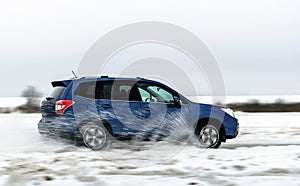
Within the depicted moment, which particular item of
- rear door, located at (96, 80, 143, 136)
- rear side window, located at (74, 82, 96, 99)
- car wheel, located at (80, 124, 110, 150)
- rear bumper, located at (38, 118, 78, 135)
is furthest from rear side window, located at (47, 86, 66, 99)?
car wheel, located at (80, 124, 110, 150)

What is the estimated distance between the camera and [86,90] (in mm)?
8992

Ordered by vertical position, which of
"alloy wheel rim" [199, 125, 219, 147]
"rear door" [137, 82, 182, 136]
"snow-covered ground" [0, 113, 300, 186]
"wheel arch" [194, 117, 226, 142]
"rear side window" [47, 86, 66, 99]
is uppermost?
"rear side window" [47, 86, 66, 99]

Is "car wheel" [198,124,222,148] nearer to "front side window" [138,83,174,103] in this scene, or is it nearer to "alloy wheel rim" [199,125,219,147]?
"alloy wheel rim" [199,125,219,147]

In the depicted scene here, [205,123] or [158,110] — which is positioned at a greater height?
[158,110]

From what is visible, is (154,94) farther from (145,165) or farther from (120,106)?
(145,165)

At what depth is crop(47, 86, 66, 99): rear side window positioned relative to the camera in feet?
29.5

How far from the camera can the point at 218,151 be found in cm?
870

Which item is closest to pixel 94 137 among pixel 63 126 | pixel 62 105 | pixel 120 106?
pixel 63 126

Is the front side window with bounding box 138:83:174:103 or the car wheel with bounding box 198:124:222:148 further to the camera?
the car wheel with bounding box 198:124:222:148

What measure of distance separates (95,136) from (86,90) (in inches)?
42.3

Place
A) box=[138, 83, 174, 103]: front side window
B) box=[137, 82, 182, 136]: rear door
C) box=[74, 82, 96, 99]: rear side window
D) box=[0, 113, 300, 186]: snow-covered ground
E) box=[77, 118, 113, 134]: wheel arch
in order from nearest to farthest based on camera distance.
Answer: box=[0, 113, 300, 186]: snow-covered ground, box=[77, 118, 113, 134]: wheel arch, box=[74, 82, 96, 99]: rear side window, box=[137, 82, 182, 136]: rear door, box=[138, 83, 174, 103]: front side window

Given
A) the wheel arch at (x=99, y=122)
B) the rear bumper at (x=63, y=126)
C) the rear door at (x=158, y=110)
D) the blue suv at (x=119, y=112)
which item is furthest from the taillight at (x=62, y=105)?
the rear door at (x=158, y=110)

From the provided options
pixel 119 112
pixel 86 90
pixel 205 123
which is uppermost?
pixel 86 90

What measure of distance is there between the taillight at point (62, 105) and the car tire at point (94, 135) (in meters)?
0.57
